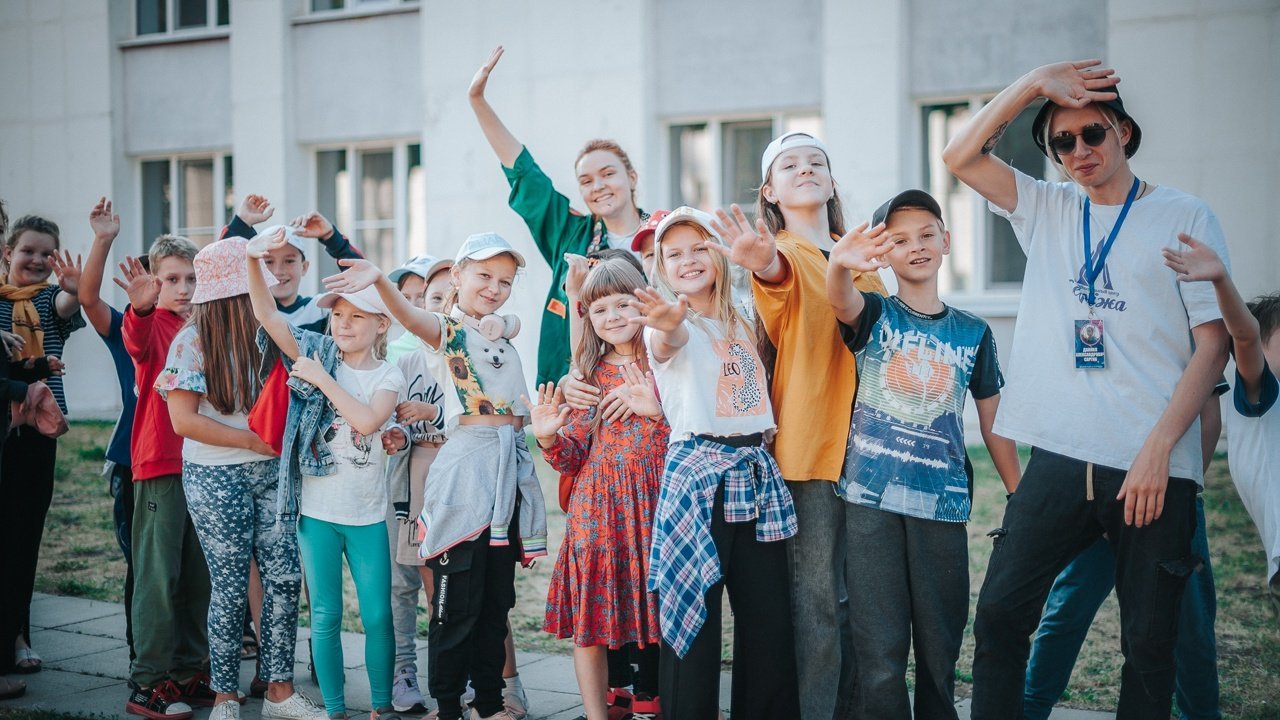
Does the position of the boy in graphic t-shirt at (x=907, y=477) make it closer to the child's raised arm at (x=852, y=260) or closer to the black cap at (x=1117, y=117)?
the child's raised arm at (x=852, y=260)

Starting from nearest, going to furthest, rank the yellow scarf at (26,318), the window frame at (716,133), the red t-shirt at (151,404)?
the red t-shirt at (151,404)
the yellow scarf at (26,318)
the window frame at (716,133)

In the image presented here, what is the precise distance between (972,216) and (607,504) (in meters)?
8.85

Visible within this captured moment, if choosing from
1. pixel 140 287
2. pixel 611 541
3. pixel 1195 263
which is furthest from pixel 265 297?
pixel 1195 263

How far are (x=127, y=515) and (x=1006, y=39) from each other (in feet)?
30.5

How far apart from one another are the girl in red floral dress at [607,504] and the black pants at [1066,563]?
1177mm

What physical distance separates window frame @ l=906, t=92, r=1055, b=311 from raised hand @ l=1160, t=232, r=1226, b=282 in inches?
329

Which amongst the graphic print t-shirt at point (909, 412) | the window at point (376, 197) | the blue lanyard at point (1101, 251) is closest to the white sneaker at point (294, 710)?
the graphic print t-shirt at point (909, 412)

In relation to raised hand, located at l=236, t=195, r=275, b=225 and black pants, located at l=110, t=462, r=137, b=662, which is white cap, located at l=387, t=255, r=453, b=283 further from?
black pants, located at l=110, t=462, r=137, b=662

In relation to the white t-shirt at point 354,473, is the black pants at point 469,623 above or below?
below

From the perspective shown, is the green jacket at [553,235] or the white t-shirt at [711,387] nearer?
the white t-shirt at [711,387]

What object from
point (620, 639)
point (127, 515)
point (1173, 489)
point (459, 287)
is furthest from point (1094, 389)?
point (127, 515)

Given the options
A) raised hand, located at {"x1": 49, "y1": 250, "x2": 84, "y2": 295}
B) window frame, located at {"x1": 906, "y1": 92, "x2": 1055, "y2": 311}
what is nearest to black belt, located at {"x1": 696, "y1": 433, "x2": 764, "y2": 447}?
raised hand, located at {"x1": 49, "y1": 250, "x2": 84, "y2": 295}

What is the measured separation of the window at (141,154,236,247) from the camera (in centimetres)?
1469

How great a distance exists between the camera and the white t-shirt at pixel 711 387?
11.9 feet
